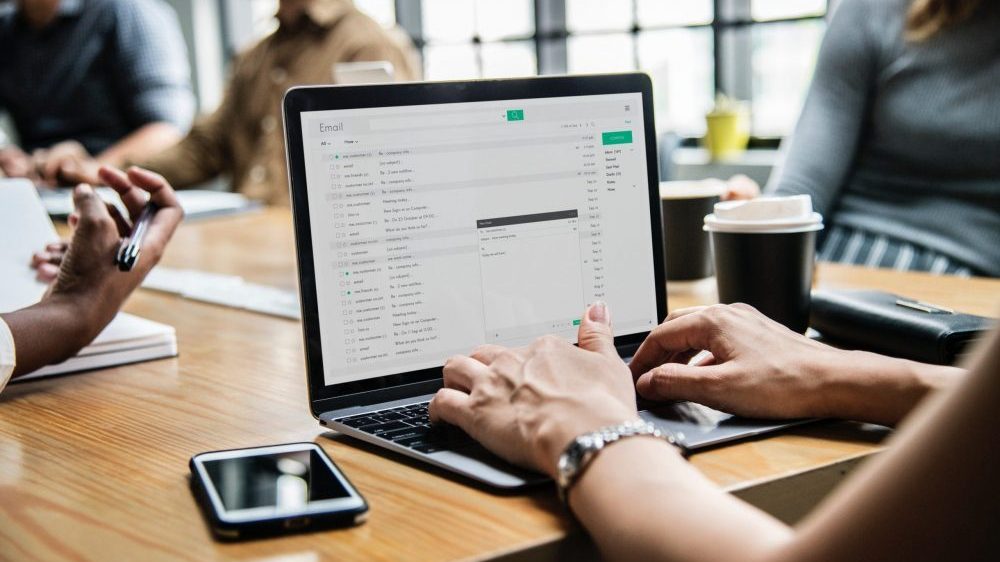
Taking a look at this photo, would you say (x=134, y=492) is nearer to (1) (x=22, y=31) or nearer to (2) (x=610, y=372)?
(2) (x=610, y=372)

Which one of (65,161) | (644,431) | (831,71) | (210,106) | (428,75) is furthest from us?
(210,106)

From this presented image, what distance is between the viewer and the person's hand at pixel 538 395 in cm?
62

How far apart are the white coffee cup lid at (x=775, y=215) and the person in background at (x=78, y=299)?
0.59 m

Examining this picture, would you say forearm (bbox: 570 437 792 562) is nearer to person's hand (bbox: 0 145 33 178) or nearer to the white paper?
the white paper

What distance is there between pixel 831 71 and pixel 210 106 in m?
3.75

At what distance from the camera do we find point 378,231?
80 centimetres

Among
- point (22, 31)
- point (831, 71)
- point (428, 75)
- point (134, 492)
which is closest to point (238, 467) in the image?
point (134, 492)

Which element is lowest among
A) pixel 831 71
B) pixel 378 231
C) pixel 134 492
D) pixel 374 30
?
pixel 134 492

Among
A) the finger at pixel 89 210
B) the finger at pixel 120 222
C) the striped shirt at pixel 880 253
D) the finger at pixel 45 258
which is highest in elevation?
the finger at pixel 89 210

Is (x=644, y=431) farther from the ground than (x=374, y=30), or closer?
closer

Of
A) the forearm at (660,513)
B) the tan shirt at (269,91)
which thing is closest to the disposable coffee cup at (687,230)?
the forearm at (660,513)

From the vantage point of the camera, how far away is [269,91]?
8.67 feet

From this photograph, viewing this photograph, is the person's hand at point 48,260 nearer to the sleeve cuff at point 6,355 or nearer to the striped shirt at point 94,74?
the sleeve cuff at point 6,355

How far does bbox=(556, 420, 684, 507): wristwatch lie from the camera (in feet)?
1.92
